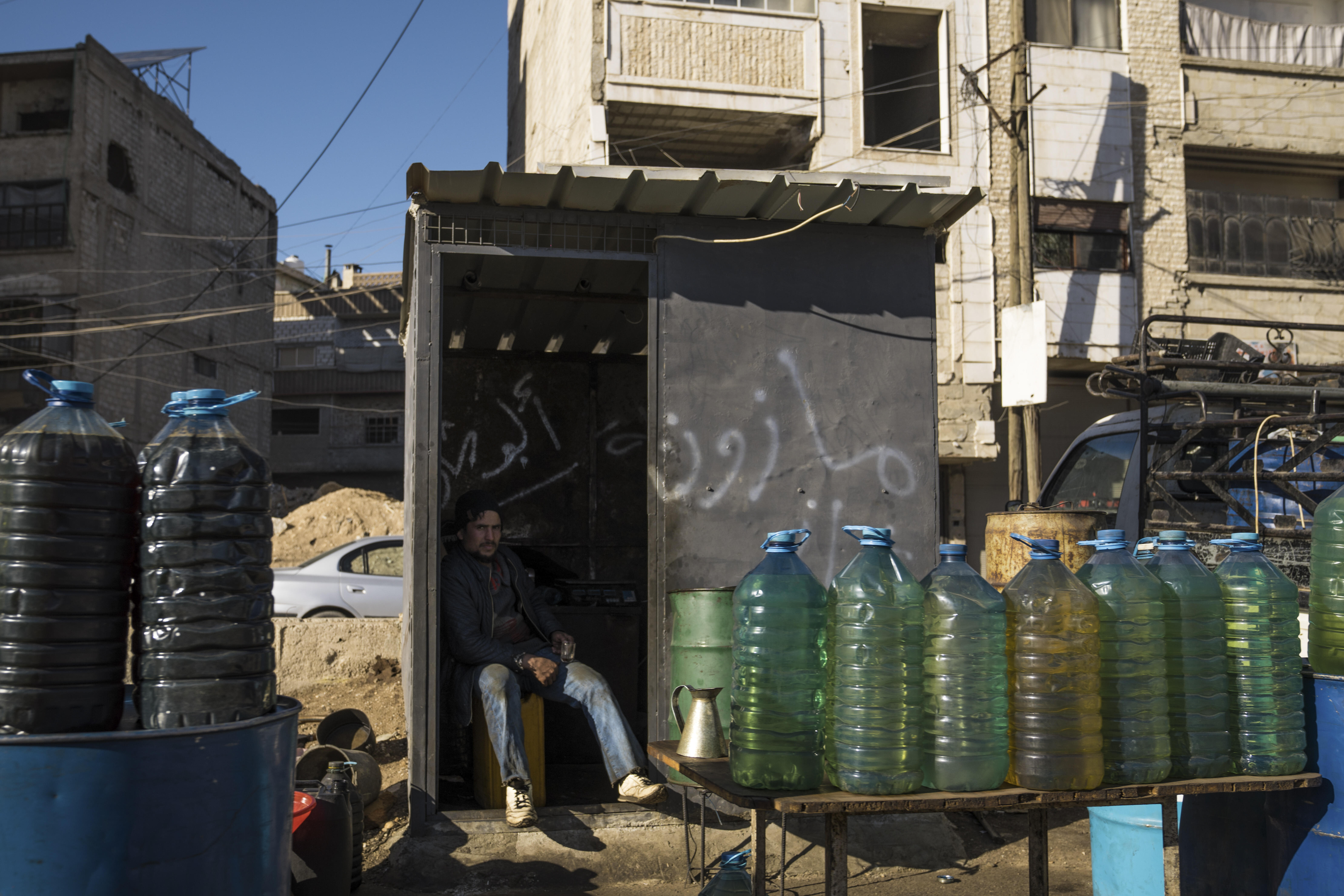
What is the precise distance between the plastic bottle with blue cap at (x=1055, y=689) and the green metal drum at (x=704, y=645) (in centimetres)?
212

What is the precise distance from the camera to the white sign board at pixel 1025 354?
1142 centimetres

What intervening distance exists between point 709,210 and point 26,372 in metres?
3.40

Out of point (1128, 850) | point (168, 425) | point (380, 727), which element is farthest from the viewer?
point (380, 727)

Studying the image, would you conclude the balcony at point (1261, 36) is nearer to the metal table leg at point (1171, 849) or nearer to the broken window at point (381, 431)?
the metal table leg at point (1171, 849)

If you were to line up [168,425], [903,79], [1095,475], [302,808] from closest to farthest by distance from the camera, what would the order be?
[168,425] < [302,808] < [1095,475] < [903,79]

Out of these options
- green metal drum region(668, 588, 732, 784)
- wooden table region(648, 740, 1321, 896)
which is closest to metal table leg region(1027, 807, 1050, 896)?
wooden table region(648, 740, 1321, 896)

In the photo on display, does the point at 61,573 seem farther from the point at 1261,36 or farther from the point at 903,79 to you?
the point at 1261,36

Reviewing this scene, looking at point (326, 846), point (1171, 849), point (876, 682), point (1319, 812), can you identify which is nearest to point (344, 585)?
point (326, 846)

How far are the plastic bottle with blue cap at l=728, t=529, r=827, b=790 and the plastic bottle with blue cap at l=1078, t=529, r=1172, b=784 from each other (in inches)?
34.5

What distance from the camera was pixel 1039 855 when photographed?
3377 millimetres

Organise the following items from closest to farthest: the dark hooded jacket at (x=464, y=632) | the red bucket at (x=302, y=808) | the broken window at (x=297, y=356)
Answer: the red bucket at (x=302, y=808), the dark hooded jacket at (x=464, y=632), the broken window at (x=297, y=356)

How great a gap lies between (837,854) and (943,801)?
34 cm

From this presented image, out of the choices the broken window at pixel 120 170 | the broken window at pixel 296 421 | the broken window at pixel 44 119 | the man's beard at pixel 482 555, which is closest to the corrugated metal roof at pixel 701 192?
the man's beard at pixel 482 555

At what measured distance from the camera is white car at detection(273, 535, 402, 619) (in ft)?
35.9
